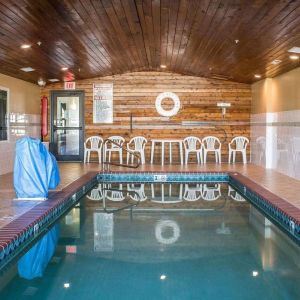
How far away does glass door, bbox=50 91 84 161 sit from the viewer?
41.5ft

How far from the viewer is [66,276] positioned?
3.91 meters

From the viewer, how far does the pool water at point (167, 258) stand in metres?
3.58

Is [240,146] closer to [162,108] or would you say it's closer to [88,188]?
[162,108]

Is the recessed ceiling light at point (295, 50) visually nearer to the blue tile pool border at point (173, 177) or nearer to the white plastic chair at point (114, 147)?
the blue tile pool border at point (173, 177)

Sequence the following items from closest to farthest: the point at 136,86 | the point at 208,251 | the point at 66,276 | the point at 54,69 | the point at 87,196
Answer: the point at 66,276, the point at 208,251, the point at 87,196, the point at 54,69, the point at 136,86

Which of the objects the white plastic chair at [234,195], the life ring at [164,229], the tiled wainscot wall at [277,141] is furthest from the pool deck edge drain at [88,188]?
the life ring at [164,229]

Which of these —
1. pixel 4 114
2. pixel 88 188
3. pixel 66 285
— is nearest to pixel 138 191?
pixel 88 188

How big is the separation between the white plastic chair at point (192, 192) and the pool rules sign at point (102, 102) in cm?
400

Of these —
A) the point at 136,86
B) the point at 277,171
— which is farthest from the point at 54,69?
the point at 277,171

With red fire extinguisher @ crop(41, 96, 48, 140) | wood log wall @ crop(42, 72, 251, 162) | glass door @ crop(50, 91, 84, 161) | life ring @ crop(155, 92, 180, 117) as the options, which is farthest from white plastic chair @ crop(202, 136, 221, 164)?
red fire extinguisher @ crop(41, 96, 48, 140)

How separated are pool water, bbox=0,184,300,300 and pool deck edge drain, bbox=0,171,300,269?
0.57 ft

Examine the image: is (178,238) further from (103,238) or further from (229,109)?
(229,109)

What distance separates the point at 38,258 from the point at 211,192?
4.70 metres

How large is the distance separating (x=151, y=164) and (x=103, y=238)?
690 cm
